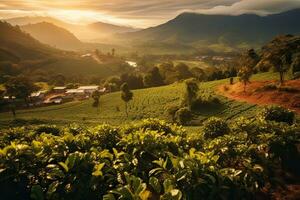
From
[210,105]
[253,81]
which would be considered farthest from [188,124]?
[253,81]

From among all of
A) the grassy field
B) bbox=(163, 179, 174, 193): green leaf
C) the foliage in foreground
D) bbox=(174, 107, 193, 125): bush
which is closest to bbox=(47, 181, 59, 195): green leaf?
the foliage in foreground

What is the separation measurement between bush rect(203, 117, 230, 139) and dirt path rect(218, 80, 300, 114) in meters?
30.7

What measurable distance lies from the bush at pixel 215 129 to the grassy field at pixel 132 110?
3080cm

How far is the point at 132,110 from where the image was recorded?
7919 centimetres

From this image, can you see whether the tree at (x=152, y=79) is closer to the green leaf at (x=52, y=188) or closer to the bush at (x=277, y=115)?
the bush at (x=277, y=115)

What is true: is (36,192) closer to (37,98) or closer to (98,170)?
(98,170)

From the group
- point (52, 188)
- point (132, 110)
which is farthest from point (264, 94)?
point (52, 188)

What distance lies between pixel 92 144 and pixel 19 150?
4535 mm

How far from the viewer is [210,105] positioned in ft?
230

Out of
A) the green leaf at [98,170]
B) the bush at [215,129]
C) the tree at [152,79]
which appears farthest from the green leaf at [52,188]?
the tree at [152,79]

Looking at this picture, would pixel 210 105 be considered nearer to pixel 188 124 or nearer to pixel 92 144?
pixel 188 124

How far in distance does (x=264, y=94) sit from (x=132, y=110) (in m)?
29.5

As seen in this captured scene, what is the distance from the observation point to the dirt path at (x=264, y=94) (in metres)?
59.0

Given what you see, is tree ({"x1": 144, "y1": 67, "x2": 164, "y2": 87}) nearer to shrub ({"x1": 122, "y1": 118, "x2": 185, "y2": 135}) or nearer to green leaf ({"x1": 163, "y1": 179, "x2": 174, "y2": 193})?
shrub ({"x1": 122, "y1": 118, "x2": 185, "y2": 135})
